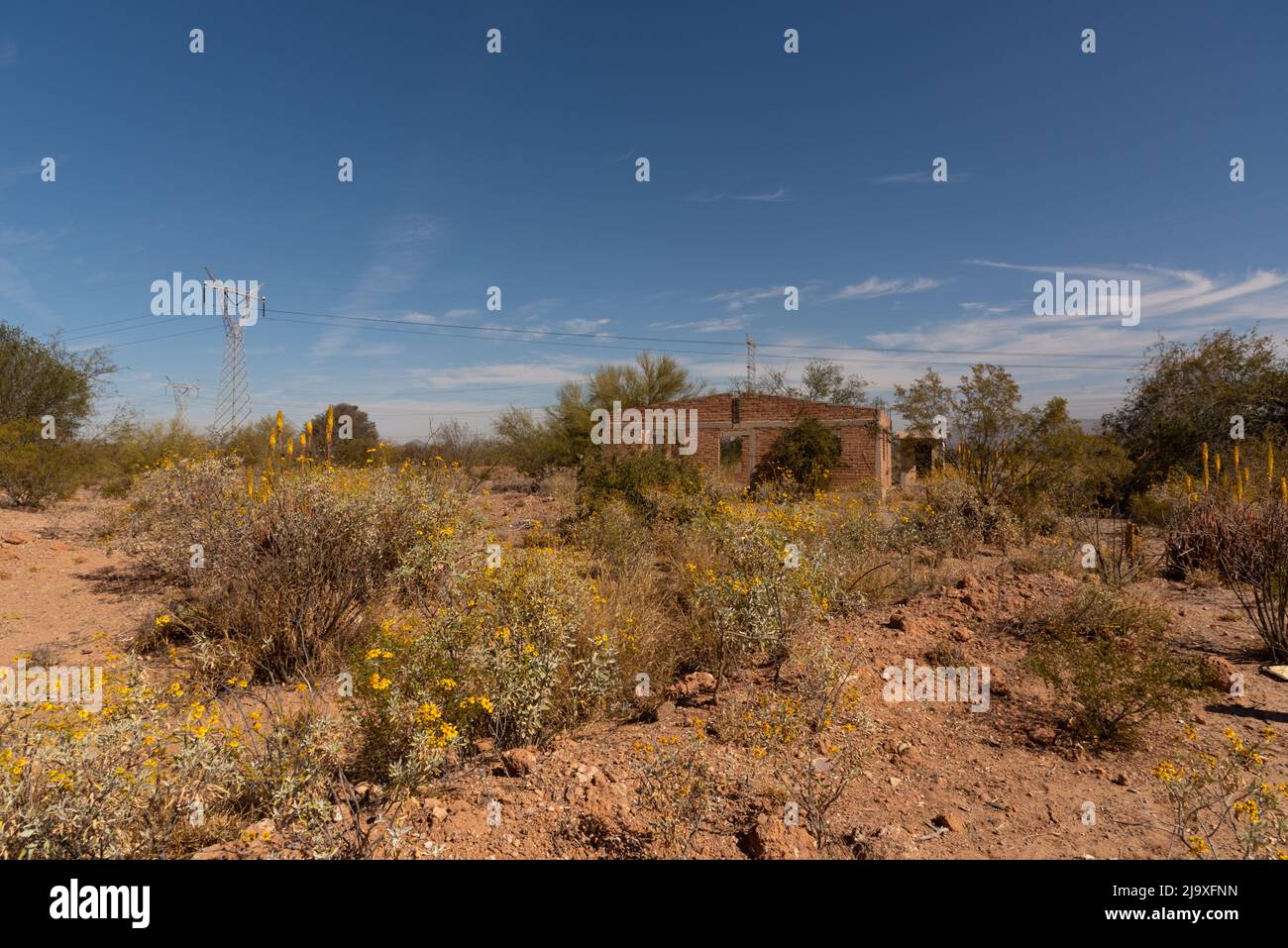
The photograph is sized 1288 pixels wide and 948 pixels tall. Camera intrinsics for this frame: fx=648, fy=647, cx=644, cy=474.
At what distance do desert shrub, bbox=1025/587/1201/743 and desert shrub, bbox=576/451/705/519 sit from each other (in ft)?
19.0

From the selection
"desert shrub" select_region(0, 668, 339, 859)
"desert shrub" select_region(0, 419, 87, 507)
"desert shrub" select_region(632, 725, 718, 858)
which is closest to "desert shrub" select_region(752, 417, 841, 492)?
"desert shrub" select_region(0, 419, 87, 507)

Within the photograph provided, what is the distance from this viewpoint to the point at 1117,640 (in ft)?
15.7

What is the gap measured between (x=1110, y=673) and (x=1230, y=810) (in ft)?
3.96

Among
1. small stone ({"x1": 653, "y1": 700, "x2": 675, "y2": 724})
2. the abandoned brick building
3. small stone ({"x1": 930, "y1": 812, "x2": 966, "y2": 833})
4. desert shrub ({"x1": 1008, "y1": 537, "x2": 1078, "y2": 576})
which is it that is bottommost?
small stone ({"x1": 930, "y1": 812, "x2": 966, "y2": 833})

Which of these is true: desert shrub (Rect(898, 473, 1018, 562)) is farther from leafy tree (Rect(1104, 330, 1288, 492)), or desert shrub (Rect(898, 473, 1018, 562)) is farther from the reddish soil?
leafy tree (Rect(1104, 330, 1288, 492))

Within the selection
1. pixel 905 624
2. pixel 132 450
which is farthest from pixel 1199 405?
pixel 132 450

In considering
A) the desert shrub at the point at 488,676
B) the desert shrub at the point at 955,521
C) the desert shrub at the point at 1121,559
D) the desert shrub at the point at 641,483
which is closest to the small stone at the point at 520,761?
the desert shrub at the point at 488,676

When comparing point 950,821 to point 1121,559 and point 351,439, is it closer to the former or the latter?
point 1121,559

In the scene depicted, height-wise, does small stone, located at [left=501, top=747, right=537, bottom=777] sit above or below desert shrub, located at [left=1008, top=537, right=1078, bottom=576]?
below

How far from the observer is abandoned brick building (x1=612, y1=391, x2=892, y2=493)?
73.4 ft

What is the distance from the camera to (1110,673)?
3.87m

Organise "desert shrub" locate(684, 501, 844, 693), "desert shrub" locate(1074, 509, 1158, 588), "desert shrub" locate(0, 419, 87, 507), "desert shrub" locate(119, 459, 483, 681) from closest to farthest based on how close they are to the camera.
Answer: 1. "desert shrub" locate(684, 501, 844, 693)
2. "desert shrub" locate(119, 459, 483, 681)
3. "desert shrub" locate(1074, 509, 1158, 588)
4. "desert shrub" locate(0, 419, 87, 507)
